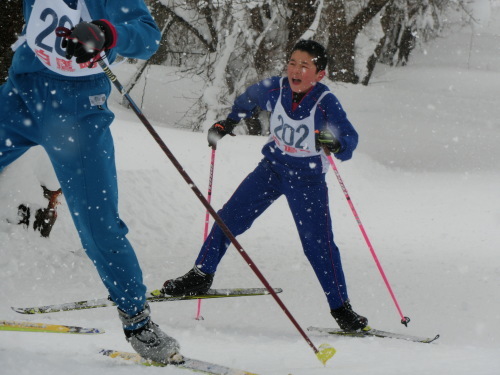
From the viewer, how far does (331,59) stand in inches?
619

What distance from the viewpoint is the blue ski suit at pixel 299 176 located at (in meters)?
4.20

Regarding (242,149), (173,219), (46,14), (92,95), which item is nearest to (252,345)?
(92,95)

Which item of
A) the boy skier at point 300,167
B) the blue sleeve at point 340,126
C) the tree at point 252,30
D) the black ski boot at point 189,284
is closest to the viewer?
the blue sleeve at point 340,126

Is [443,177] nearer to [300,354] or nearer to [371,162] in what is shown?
[371,162]

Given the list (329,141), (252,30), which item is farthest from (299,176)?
(252,30)

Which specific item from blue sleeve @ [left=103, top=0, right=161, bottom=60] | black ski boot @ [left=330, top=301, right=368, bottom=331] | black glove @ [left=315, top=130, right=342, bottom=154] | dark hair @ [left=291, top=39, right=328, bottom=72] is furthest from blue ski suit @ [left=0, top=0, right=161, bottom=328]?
black ski boot @ [left=330, top=301, right=368, bottom=331]

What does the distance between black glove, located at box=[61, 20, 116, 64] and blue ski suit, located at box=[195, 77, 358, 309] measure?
6.37 feet

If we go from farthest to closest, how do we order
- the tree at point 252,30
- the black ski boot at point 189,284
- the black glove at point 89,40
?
1. the tree at point 252,30
2. the black ski boot at point 189,284
3. the black glove at point 89,40

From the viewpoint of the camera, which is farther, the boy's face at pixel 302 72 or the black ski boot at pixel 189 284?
the black ski boot at pixel 189 284

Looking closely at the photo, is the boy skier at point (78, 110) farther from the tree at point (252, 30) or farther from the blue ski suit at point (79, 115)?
the tree at point (252, 30)

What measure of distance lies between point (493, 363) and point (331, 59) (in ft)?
42.6

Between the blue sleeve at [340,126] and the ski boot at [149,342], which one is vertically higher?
the blue sleeve at [340,126]

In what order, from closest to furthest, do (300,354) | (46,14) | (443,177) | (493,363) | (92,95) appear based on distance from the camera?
(46,14)
(92,95)
(493,363)
(300,354)
(443,177)

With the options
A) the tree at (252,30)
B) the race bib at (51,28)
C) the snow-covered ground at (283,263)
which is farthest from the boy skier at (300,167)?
the tree at (252,30)
